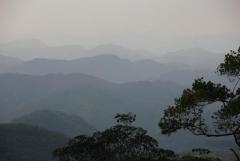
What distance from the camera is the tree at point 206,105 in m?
28.1

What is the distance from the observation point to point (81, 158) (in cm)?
8319

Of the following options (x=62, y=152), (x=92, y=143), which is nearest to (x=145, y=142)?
(x=92, y=143)

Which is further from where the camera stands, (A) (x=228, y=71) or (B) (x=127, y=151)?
(B) (x=127, y=151)

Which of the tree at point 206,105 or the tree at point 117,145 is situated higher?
the tree at point 117,145

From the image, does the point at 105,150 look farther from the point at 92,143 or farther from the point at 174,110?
the point at 174,110

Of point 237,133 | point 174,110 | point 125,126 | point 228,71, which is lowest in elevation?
point 237,133

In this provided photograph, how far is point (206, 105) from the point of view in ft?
95.2

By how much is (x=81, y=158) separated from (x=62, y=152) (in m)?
5.31

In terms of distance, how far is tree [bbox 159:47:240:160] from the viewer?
92.3 ft

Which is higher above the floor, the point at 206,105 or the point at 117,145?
the point at 117,145

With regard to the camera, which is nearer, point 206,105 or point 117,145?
point 206,105

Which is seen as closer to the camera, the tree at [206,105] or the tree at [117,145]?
the tree at [206,105]

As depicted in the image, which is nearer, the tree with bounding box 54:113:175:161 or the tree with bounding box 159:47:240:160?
the tree with bounding box 159:47:240:160

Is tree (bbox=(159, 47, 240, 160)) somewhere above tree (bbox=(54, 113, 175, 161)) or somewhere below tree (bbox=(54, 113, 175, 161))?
below
